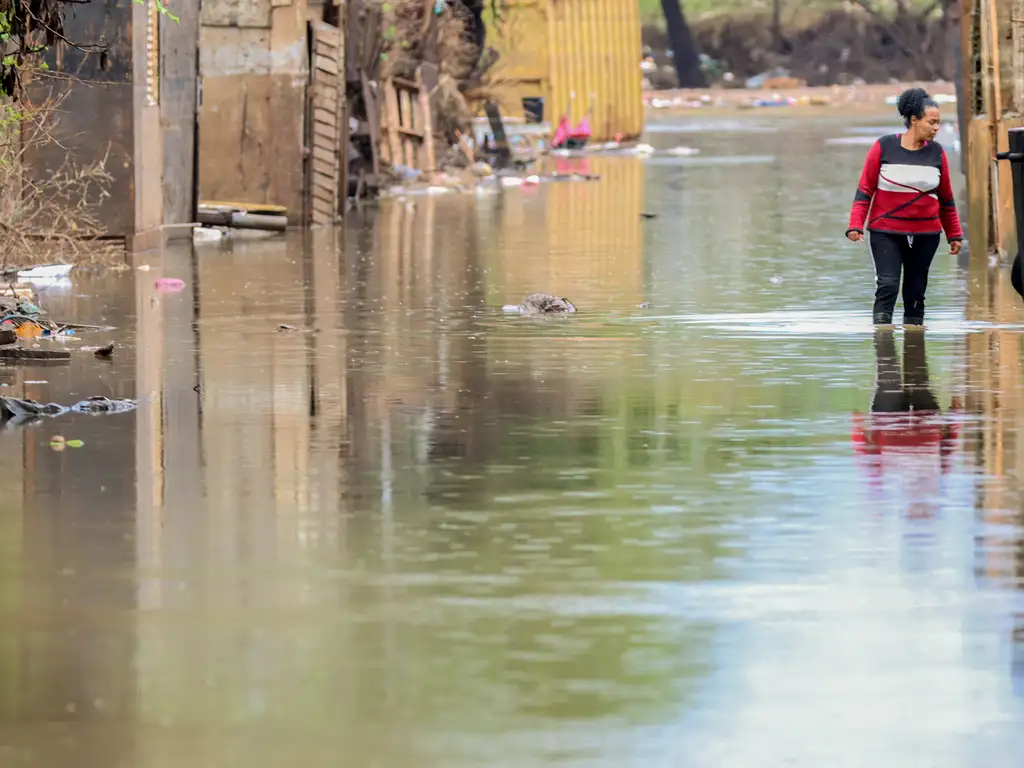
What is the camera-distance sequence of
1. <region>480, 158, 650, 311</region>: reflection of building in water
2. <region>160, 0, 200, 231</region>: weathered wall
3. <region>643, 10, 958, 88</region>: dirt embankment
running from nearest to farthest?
1. <region>480, 158, 650, 311</region>: reflection of building in water
2. <region>160, 0, 200, 231</region>: weathered wall
3. <region>643, 10, 958, 88</region>: dirt embankment

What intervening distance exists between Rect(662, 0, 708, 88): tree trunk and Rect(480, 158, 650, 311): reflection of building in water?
54287 millimetres

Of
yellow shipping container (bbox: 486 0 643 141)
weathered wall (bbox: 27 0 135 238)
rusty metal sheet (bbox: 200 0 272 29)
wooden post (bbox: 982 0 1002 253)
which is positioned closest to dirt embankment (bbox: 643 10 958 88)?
yellow shipping container (bbox: 486 0 643 141)

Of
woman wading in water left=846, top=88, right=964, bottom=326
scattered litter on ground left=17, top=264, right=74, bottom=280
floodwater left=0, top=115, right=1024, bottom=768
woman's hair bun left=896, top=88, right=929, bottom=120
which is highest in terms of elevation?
woman's hair bun left=896, top=88, right=929, bottom=120

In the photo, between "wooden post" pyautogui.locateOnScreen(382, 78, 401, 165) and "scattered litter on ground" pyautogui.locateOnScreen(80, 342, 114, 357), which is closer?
"scattered litter on ground" pyautogui.locateOnScreen(80, 342, 114, 357)

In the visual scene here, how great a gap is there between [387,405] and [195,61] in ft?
47.8

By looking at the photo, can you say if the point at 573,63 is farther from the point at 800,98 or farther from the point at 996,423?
the point at 996,423

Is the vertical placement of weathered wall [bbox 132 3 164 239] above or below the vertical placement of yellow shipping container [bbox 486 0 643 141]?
below

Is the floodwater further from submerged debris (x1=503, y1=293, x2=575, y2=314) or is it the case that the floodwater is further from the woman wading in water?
the woman wading in water

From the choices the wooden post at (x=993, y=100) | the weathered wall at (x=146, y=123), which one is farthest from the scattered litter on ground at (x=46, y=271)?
the wooden post at (x=993, y=100)

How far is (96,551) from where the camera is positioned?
8453mm

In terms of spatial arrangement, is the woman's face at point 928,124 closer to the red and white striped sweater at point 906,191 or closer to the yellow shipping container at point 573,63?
the red and white striped sweater at point 906,191

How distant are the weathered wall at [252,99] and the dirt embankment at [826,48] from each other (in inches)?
2601

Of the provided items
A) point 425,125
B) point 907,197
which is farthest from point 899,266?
point 425,125

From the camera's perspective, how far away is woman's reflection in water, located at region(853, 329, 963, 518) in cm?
972
